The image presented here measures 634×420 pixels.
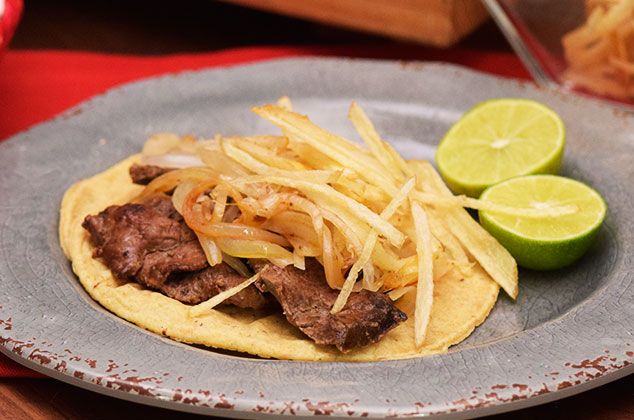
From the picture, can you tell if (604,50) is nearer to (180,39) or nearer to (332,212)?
(332,212)

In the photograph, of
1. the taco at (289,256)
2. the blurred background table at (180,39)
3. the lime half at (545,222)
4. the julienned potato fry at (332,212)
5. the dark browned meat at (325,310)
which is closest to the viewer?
the dark browned meat at (325,310)

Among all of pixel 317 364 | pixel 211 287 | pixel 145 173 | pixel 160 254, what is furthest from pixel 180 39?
pixel 317 364

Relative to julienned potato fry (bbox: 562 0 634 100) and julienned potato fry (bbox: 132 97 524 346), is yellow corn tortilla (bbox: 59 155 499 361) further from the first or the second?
julienned potato fry (bbox: 562 0 634 100)

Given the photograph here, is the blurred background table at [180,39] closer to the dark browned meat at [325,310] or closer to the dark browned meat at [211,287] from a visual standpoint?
the dark browned meat at [211,287]

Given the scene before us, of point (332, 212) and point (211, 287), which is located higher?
point (332, 212)

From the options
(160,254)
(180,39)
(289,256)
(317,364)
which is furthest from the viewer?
(180,39)

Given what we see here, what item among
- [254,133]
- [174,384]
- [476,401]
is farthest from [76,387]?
[254,133]

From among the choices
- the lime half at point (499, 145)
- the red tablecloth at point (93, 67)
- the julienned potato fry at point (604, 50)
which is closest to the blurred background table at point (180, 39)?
the red tablecloth at point (93, 67)
